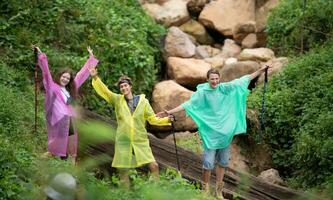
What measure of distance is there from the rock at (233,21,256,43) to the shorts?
8.78m

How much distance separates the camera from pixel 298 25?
47.9ft

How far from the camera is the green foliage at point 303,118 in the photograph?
10.2 meters

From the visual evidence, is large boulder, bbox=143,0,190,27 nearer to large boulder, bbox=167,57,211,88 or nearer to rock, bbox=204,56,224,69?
rock, bbox=204,56,224,69

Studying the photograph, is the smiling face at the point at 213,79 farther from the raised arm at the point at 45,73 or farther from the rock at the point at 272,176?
the rock at the point at 272,176

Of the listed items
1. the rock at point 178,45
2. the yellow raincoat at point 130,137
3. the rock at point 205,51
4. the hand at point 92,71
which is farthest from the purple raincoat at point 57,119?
the rock at point 205,51

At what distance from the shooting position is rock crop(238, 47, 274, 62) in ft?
49.2

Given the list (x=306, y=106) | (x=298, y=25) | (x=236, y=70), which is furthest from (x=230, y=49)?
(x=306, y=106)

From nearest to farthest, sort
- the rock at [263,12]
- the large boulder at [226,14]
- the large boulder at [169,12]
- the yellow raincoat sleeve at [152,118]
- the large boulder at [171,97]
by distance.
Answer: the yellow raincoat sleeve at [152,118] → the large boulder at [171,97] → the rock at [263,12] → the large boulder at [169,12] → the large boulder at [226,14]

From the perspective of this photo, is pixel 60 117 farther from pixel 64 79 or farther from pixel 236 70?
pixel 236 70

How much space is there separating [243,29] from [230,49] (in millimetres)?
641

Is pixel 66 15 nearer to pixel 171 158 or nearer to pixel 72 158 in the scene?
pixel 171 158

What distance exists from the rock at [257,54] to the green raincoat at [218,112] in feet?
21.8

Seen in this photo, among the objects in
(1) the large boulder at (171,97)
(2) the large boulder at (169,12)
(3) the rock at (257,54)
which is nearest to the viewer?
(1) the large boulder at (171,97)

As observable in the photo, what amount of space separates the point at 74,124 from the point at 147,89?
5.69 metres
